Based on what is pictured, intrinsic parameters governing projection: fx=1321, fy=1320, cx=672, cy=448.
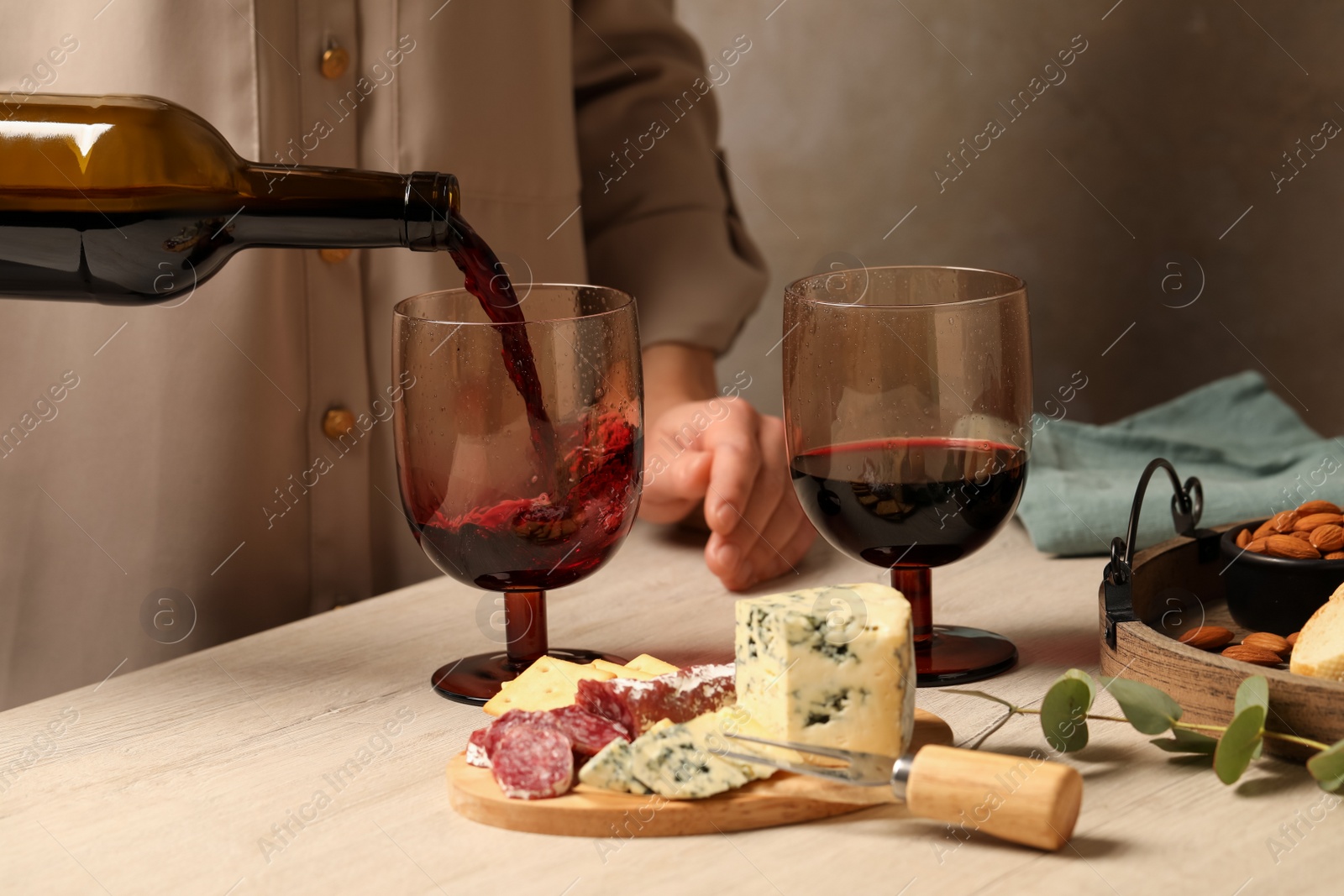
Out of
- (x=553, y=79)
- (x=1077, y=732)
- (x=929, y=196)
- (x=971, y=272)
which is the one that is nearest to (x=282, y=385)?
(x=553, y=79)

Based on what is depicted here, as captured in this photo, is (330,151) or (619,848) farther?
(330,151)

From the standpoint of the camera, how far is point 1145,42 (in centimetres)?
200

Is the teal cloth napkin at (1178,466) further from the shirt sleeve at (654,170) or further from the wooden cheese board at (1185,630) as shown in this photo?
the shirt sleeve at (654,170)

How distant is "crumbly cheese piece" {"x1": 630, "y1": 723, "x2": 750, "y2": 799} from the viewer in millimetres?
648

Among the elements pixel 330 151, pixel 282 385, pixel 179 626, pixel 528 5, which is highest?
pixel 528 5

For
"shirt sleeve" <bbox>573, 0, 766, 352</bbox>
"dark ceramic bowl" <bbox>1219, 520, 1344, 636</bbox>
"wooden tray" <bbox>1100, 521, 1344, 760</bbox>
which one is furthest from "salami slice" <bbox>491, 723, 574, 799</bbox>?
"shirt sleeve" <bbox>573, 0, 766, 352</bbox>

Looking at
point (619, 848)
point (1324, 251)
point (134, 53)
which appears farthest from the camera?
point (1324, 251)

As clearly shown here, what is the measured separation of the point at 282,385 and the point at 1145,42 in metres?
1.45

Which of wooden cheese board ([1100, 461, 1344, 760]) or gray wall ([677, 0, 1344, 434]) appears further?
gray wall ([677, 0, 1344, 434])

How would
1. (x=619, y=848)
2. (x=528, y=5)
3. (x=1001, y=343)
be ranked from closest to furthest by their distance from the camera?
(x=619, y=848)
(x=1001, y=343)
(x=528, y=5)

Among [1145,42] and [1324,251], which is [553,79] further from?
[1324,251]

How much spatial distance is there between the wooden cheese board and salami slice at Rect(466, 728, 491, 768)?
1.23ft

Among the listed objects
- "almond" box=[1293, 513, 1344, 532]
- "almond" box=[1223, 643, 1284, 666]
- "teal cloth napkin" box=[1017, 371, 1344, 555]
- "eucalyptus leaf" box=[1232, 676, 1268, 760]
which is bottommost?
"almond" box=[1223, 643, 1284, 666]

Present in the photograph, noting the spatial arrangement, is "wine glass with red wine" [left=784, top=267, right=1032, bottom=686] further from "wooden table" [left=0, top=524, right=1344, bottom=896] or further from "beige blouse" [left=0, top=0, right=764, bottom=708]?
"beige blouse" [left=0, top=0, right=764, bottom=708]
